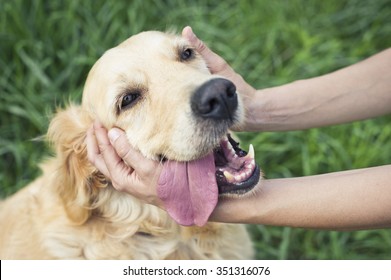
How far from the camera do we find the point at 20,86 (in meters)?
4.34

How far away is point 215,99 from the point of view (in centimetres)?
230

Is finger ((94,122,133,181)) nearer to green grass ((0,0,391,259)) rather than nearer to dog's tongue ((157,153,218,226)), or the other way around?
dog's tongue ((157,153,218,226))

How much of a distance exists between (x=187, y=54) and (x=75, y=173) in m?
0.81

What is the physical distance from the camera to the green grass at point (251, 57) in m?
3.98

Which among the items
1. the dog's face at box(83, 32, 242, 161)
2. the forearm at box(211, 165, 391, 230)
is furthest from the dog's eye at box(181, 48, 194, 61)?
the forearm at box(211, 165, 391, 230)

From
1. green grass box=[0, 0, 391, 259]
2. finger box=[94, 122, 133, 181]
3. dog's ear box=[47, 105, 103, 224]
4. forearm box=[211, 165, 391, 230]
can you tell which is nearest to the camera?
forearm box=[211, 165, 391, 230]

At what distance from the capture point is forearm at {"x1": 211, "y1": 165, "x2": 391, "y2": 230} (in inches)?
88.0

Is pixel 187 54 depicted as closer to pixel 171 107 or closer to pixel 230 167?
pixel 171 107

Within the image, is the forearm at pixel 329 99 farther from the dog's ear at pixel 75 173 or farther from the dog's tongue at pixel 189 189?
the dog's ear at pixel 75 173

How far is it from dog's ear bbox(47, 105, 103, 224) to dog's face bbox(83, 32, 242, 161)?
0.15 m

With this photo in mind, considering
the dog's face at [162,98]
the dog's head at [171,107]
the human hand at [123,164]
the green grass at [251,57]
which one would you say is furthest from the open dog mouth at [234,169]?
the green grass at [251,57]

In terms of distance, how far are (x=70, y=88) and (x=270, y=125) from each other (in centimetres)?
200

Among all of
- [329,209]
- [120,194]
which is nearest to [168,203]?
[120,194]

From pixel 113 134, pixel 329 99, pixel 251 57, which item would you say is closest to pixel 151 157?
pixel 113 134
